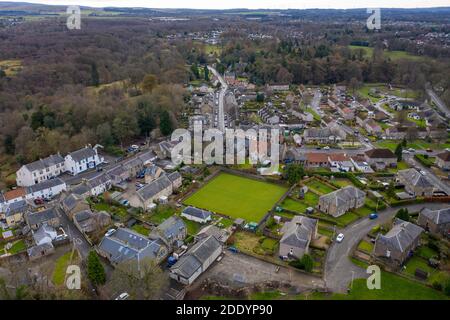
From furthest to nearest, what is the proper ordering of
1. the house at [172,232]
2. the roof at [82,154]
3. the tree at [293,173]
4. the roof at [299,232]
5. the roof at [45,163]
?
the roof at [82,154] < the roof at [45,163] < the tree at [293,173] < the house at [172,232] < the roof at [299,232]

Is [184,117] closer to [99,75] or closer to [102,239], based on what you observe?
[99,75]

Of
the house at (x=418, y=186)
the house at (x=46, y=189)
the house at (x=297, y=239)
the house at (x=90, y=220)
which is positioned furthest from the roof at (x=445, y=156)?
the house at (x=46, y=189)

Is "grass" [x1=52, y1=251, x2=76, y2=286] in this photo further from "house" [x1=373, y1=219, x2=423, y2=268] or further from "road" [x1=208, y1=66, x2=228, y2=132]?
"road" [x1=208, y1=66, x2=228, y2=132]

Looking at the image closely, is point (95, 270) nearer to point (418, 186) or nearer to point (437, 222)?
point (437, 222)

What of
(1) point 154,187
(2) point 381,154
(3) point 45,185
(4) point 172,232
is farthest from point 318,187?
(3) point 45,185

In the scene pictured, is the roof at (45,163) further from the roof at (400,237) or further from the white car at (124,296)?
the roof at (400,237)

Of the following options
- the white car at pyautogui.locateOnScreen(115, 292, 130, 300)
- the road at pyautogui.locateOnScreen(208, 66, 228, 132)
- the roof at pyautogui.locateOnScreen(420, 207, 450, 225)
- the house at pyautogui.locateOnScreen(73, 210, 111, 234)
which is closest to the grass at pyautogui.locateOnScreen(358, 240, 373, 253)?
the roof at pyautogui.locateOnScreen(420, 207, 450, 225)
